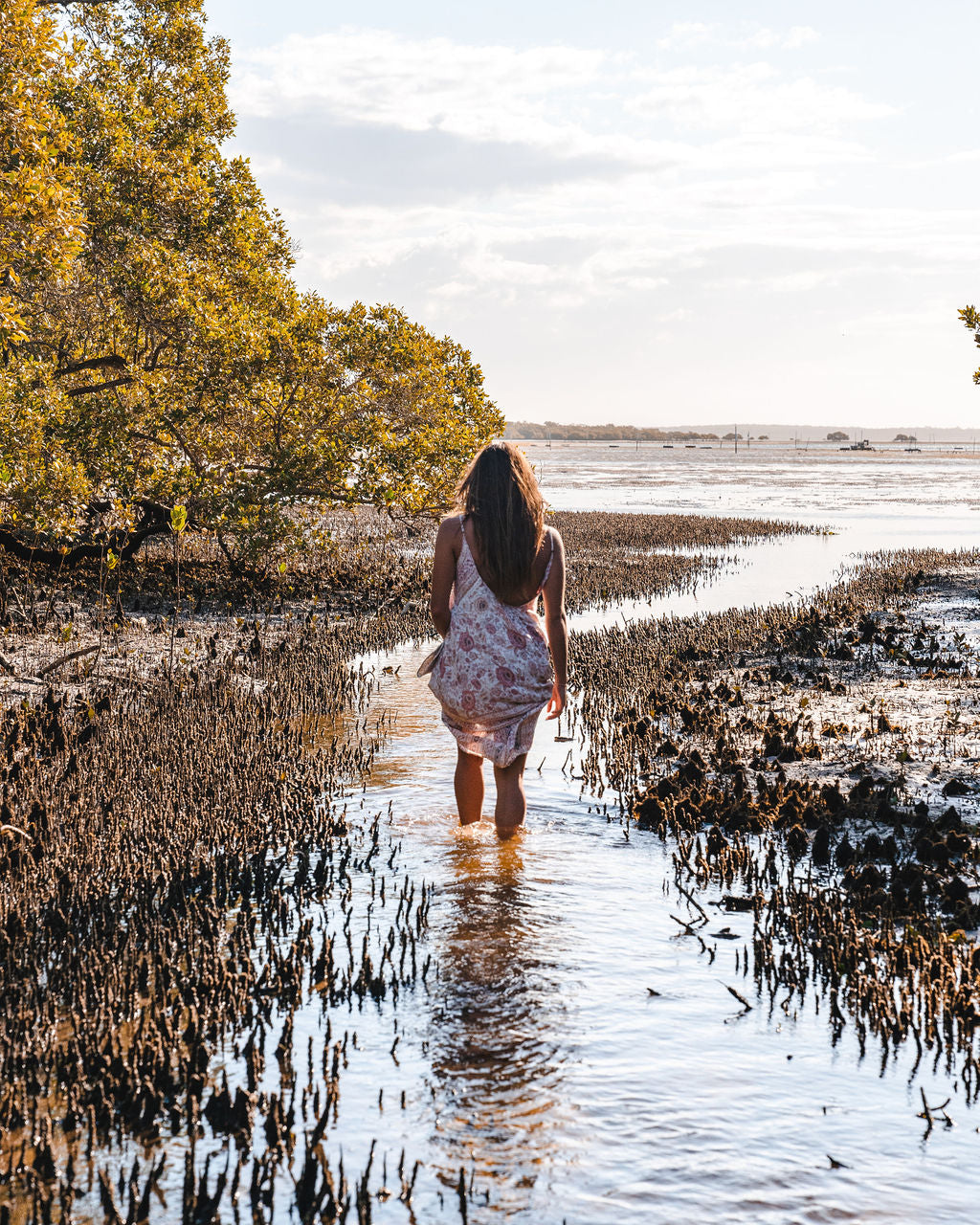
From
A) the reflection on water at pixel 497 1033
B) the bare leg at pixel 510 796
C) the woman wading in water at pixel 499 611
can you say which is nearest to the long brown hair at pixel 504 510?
the woman wading in water at pixel 499 611

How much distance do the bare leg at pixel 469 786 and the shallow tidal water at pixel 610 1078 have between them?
0.24 m

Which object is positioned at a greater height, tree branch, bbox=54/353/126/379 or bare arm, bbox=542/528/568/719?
tree branch, bbox=54/353/126/379

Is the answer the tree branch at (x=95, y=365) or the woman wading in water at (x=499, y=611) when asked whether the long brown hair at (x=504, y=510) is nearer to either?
the woman wading in water at (x=499, y=611)

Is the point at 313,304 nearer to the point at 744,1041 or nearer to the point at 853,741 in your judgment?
the point at 853,741

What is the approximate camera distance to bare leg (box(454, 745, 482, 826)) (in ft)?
17.8

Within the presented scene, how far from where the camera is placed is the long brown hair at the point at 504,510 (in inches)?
184

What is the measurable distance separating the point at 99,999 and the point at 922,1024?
2.99 m

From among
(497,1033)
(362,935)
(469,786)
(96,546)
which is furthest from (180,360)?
(497,1033)

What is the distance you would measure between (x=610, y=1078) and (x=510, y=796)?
6.38 feet

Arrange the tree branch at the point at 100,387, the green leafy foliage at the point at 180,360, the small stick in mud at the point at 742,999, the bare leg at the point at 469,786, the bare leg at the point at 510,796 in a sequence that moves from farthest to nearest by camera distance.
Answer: the tree branch at the point at 100,387 → the green leafy foliage at the point at 180,360 → the bare leg at the point at 469,786 → the bare leg at the point at 510,796 → the small stick in mud at the point at 742,999

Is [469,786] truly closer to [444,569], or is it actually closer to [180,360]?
[444,569]

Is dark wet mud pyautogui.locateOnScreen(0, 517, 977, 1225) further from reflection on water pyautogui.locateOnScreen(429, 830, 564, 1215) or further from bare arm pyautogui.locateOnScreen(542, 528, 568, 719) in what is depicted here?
bare arm pyautogui.locateOnScreen(542, 528, 568, 719)

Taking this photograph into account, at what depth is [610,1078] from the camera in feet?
11.6

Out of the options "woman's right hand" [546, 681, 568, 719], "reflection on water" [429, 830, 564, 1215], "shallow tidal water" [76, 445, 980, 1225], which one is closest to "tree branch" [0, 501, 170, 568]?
"woman's right hand" [546, 681, 568, 719]
